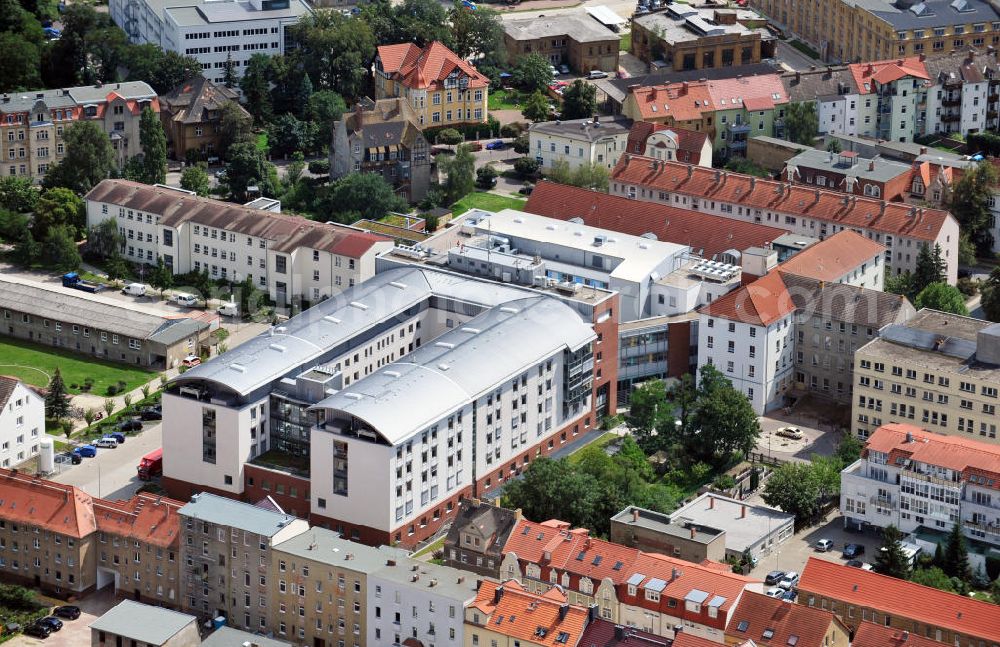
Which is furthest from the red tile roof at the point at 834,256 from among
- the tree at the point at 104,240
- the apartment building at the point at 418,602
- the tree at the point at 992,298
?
the tree at the point at 104,240

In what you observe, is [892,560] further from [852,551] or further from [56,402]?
[56,402]

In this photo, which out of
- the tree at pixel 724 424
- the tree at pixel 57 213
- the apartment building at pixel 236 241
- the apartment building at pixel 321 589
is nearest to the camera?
the apartment building at pixel 321 589

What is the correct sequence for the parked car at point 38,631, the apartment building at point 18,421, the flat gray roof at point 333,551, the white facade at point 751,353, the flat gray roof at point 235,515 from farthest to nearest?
the white facade at point 751,353
the apartment building at point 18,421
the flat gray roof at point 235,515
the parked car at point 38,631
the flat gray roof at point 333,551

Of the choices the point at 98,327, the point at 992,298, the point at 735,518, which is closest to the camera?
the point at 735,518

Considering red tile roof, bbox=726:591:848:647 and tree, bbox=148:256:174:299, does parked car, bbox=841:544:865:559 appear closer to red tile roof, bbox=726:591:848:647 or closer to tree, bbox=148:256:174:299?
red tile roof, bbox=726:591:848:647

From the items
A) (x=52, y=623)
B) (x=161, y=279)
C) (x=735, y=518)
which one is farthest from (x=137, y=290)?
(x=735, y=518)

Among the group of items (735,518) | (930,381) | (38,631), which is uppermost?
(930,381)

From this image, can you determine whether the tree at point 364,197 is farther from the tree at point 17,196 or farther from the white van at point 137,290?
the tree at point 17,196
